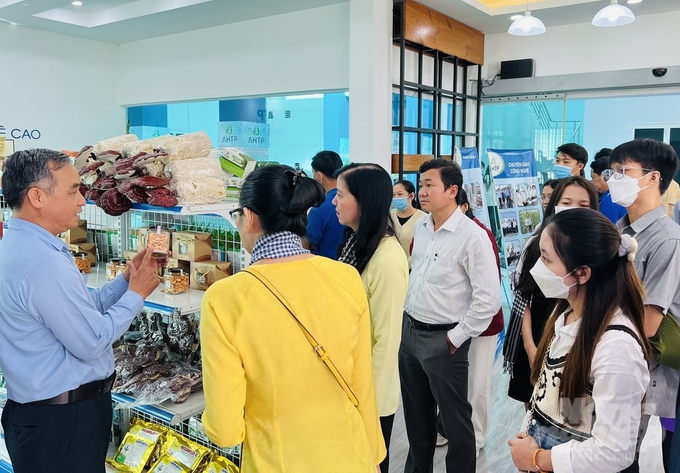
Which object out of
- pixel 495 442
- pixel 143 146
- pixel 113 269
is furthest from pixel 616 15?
pixel 113 269

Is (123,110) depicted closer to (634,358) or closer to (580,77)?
(580,77)

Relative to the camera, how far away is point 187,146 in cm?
242

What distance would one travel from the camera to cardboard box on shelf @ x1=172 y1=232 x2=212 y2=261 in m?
2.49

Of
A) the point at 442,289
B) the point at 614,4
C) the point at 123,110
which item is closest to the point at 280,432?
the point at 442,289

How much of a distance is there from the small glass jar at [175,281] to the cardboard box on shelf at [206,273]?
8 centimetres

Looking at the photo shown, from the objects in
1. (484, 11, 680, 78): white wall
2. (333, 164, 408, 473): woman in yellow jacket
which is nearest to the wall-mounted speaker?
(484, 11, 680, 78): white wall

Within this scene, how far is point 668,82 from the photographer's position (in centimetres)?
543

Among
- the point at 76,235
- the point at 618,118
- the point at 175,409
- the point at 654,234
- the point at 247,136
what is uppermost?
the point at 618,118

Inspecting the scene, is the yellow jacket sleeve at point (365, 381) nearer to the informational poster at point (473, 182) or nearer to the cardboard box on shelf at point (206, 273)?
the cardboard box on shelf at point (206, 273)

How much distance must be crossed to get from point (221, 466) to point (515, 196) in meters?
4.30

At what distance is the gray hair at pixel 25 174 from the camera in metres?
1.78

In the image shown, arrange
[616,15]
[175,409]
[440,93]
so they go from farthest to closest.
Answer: [440,93], [616,15], [175,409]

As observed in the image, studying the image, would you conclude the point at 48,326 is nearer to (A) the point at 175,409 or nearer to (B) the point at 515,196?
(A) the point at 175,409

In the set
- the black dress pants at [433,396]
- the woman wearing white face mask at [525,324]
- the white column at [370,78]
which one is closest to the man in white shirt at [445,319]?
the black dress pants at [433,396]
